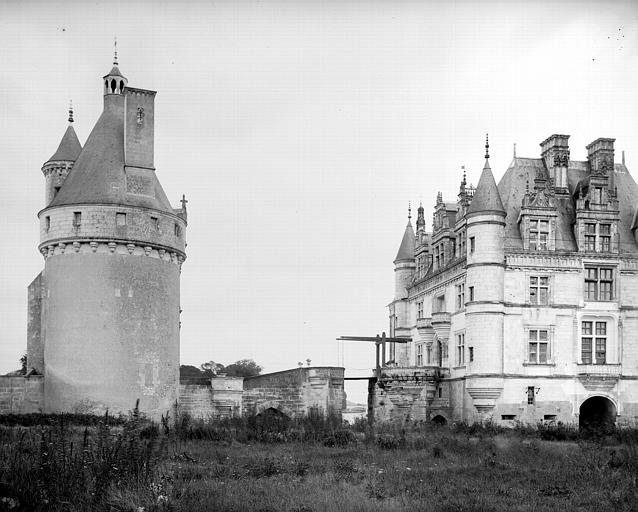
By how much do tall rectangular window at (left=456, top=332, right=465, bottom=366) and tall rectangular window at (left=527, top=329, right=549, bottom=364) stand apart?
3.22m

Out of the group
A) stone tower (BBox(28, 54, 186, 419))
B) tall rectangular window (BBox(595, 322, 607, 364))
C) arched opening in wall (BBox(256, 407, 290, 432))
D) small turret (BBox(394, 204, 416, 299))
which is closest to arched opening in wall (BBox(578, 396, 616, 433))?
tall rectangular window (BBox(595, 322, 607, 364))

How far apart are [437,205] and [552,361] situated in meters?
11.0

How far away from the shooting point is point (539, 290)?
124 ft

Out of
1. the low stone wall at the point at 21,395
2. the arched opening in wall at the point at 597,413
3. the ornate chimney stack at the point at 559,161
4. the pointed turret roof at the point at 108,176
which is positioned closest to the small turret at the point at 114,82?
the pointed turret roof at the point at 108,176

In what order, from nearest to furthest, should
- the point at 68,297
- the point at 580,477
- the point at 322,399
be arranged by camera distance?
the point at 580,477 < the point at 68,297 < the point at 322,399

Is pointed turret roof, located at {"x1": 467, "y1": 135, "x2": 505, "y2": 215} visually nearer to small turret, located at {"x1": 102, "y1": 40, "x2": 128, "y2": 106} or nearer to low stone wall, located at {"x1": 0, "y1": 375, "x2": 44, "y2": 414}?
small turret, located at {"x1": 102, "y1": 40, "x2": 128, "y2": 106}

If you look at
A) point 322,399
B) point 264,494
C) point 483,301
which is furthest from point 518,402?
point 264,494

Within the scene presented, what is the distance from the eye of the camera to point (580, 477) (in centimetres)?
1969

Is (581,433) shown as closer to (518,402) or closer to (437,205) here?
(518,402)

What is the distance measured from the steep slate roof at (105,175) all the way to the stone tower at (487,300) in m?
14.0

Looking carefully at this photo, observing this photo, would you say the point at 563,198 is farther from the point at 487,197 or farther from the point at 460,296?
the point at 460,296

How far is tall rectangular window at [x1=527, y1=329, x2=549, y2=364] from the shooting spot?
37.6 metres

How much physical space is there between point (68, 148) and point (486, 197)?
18587 millimetres

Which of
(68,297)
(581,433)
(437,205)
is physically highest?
(437,205)
